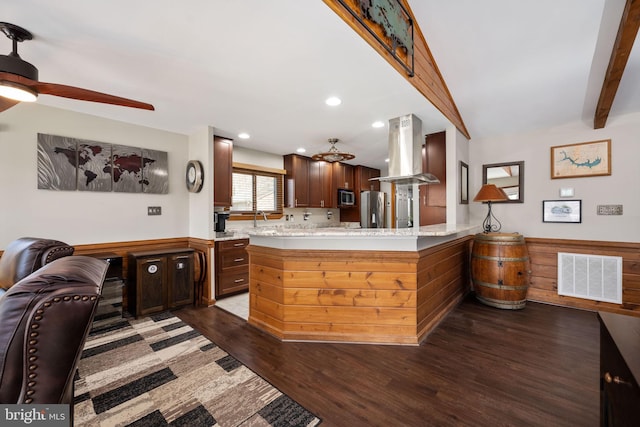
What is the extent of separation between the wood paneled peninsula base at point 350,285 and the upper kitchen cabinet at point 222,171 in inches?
62.4

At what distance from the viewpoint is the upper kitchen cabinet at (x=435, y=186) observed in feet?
12.4

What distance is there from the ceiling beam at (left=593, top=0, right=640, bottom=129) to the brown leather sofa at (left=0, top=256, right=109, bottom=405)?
10.6 ft

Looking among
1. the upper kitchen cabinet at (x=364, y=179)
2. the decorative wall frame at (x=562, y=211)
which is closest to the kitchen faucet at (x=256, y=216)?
the upper kitchen cabinet at (x=364, y=179)

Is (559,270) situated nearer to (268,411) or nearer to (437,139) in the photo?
(437,139)

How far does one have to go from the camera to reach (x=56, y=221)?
300 centimetres

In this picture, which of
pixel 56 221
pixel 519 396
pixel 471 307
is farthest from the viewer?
pixel 471 307

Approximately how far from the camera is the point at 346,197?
6246 millimetres

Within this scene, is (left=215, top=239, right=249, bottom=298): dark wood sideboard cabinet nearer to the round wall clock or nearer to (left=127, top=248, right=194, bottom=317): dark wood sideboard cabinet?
(left=127, top=248, right=194, bottom=317): dark wood sideboard cabinet

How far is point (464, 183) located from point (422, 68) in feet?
6.87

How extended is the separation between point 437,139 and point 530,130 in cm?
123

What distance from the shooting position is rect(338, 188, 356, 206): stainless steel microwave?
6125mm

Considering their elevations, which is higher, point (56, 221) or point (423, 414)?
point (56, 221)

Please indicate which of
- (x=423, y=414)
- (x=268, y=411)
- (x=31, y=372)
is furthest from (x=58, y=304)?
(x=423, y=414)

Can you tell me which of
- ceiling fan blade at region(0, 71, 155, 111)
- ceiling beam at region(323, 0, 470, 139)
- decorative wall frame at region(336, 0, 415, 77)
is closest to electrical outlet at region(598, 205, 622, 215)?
ceiling beam at region(323, 0, 470, 139)
